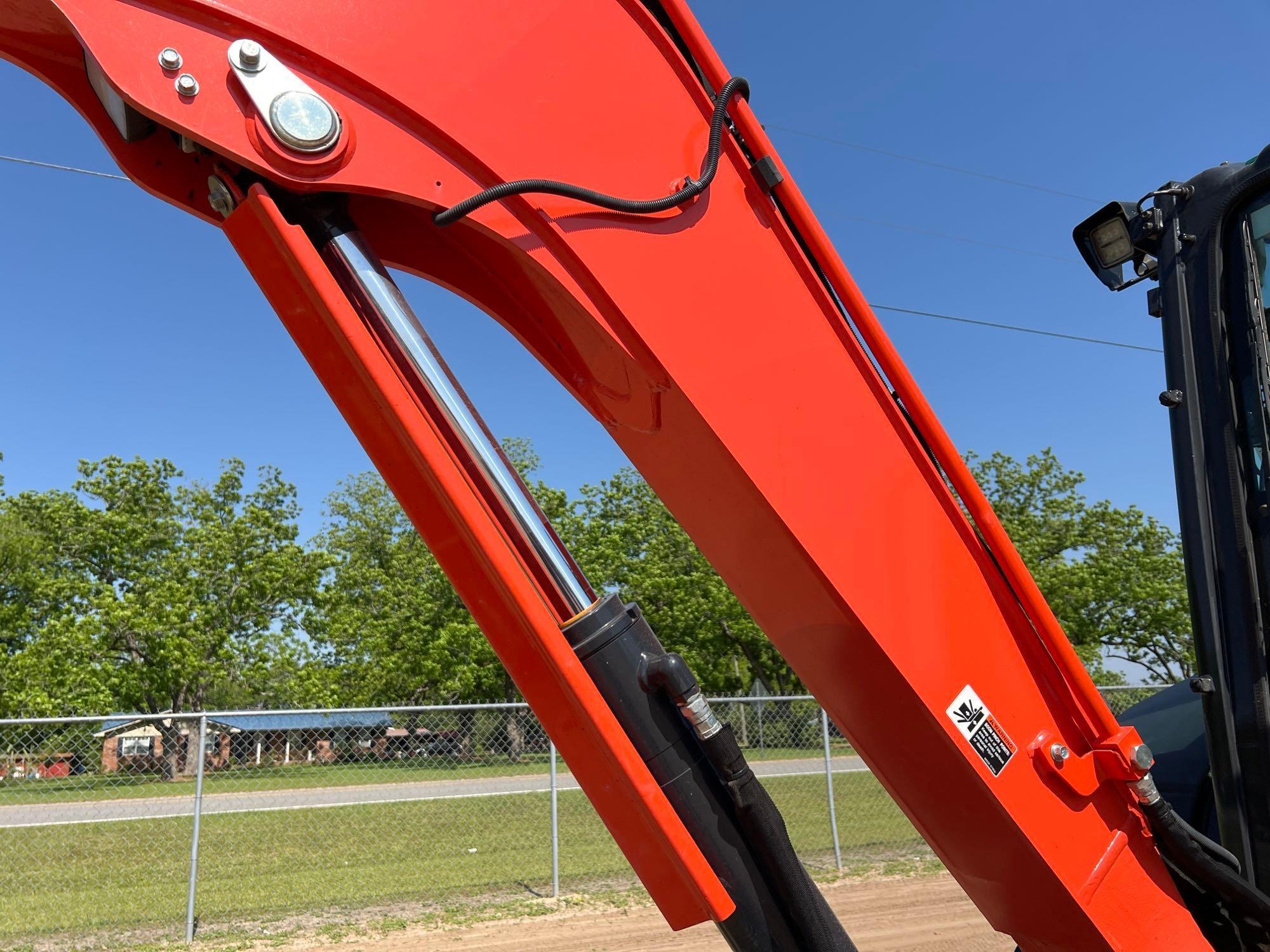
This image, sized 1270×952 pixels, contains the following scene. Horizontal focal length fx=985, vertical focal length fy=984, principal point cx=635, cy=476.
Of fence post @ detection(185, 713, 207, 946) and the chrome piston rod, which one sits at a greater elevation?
the chrome piston rod

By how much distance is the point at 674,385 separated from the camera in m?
1.73

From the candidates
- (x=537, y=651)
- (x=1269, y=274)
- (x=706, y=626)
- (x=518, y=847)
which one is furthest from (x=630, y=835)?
(x=706, y=626)

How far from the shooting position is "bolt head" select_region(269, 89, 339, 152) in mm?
1495

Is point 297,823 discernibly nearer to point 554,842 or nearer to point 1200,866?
point 554,842

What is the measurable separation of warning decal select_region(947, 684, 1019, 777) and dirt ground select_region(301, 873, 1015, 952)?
4.88 metres

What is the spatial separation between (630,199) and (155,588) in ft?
100

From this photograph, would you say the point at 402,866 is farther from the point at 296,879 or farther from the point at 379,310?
the point at 379,310

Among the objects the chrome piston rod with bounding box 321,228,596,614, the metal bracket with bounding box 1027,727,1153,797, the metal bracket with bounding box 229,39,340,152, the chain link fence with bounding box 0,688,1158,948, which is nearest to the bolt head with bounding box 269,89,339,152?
the metal bracket with bounding box 229,39,340,152

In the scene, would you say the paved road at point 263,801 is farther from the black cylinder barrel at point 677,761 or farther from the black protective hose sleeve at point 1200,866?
the black cylinder barrel at point 677,761

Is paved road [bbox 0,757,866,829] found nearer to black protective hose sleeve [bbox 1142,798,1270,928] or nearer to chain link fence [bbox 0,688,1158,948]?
chain link fence [bbox 0,688,1158,948]

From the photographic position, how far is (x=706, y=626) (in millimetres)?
33250

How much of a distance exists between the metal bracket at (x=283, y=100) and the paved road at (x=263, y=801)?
315 inches

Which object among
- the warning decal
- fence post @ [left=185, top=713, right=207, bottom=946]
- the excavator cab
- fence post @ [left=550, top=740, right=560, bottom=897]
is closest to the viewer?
the warning decal

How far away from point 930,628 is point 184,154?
5.27 feet
